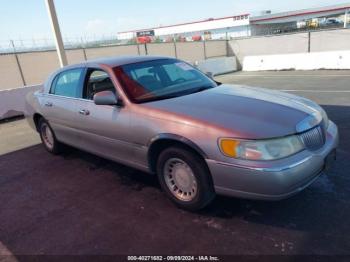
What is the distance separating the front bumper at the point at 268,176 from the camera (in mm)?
2811

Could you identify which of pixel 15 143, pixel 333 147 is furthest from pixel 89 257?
pixel 15 143

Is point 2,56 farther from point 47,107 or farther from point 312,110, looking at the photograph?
point 312,110

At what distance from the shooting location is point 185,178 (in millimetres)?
3426

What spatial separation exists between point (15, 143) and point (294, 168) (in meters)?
6.18

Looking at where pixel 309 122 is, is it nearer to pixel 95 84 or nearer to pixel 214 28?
pixel 95 84

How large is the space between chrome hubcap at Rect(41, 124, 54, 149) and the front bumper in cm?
361

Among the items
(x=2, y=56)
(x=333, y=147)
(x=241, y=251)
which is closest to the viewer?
(x=241, y=251)

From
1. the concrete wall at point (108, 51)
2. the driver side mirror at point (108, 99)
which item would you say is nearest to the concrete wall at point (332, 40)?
the concrete wall at point (108, 51)

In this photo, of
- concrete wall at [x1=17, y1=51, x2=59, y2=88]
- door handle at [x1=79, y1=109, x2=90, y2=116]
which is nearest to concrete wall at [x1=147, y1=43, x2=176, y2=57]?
concrete wall at [x1=17, y1=51, x2=59, y2=88]

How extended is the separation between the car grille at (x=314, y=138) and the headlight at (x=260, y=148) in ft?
0.51

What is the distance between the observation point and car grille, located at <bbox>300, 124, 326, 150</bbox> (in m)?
3.07

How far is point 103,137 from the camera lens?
4.19 metres

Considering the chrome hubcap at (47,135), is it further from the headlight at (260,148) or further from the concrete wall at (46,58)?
the concrete wall at (46,58)

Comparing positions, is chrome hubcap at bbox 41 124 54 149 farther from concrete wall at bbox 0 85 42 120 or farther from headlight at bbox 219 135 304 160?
concrete wall at bbox 0 85 42 120
